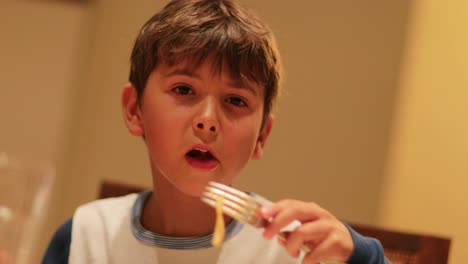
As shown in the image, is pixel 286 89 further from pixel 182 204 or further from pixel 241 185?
pixel 182 204

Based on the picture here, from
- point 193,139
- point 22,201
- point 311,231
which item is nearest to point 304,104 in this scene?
point 193,139

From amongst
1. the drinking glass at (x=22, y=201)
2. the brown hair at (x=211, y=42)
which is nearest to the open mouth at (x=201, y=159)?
the brown hair at (x=211, y=42)

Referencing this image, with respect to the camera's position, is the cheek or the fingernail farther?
the cheek

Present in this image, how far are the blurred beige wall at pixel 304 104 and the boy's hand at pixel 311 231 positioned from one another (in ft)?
3.01

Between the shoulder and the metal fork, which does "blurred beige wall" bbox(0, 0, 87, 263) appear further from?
the metal fork

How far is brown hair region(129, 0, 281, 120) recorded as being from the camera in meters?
0.86

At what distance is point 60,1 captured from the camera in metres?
1.83

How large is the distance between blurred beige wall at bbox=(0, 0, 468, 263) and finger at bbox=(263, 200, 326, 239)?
94cm

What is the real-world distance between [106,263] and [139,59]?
0.30 meters

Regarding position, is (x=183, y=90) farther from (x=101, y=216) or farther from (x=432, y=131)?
(x=432, y=131)

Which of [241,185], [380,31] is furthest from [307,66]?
[241,185]

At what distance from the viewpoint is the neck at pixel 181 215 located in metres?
0.94

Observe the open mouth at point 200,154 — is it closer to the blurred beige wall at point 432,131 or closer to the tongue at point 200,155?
the tongue at point 200,155

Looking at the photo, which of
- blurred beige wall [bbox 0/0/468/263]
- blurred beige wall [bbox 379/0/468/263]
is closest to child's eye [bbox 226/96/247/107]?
blurred beige wall [bbox 379/0/468/263]
